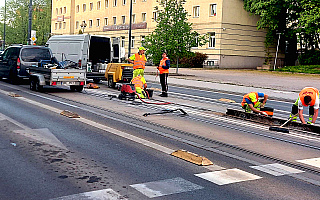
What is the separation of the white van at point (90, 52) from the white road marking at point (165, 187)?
56.1ft

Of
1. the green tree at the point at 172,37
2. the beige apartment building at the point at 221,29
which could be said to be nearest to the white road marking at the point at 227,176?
the green tree at the point at 172,37

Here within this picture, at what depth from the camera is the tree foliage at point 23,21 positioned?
77.2 metres

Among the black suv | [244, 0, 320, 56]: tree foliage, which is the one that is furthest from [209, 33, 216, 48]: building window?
the black suv

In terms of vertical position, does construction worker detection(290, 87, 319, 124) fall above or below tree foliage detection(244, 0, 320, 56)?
below

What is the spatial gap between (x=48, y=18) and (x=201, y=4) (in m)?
45.6

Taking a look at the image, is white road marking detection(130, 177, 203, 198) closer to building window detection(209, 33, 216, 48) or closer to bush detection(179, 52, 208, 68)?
bush detection(179, 52, 208, 68)

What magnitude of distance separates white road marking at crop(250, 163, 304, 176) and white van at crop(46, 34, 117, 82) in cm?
1634

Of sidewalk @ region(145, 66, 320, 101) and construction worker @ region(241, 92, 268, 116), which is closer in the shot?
construction worker @ region(241, 92, 268, 116)

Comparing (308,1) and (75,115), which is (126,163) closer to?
(75,115)

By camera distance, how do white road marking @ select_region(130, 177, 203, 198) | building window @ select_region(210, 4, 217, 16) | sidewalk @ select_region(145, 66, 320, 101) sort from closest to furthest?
1. white road marking @ select_region(130, 177, 203, 198)
2. sidewalk @ select_region(145, 66, 320, 101)
3. building window @ select_region(210, 4, 217, 16)

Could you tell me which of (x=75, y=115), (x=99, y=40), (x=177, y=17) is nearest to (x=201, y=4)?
(x=177, y=17)

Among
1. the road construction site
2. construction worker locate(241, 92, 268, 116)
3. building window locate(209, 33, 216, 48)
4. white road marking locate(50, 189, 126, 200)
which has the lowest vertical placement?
white road marking locate(50, 189, 126, 200)

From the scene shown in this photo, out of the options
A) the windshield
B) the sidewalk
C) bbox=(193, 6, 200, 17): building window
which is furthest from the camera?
bbox=(193, 6, 200, 17): building window

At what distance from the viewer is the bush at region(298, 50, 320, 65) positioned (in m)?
49.4
